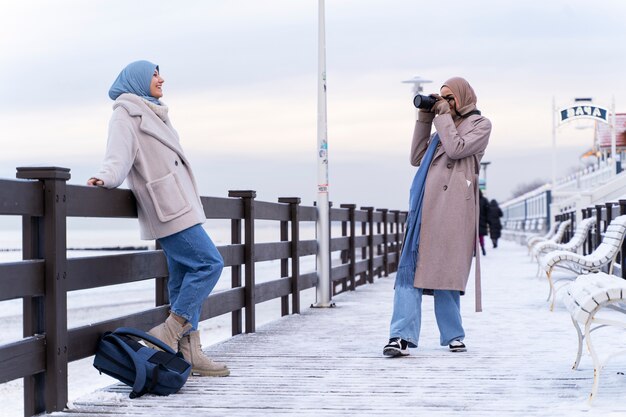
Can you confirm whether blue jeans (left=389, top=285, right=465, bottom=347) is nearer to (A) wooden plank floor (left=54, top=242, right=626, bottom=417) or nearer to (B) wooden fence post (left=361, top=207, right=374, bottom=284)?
(A) wooden plank floor (left=54, top=242, right=626, bottom=417)

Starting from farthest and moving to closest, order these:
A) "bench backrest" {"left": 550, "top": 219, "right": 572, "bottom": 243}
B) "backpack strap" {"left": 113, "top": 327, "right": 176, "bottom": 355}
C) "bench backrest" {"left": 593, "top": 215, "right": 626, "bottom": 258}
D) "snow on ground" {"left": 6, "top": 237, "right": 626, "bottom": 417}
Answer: "bench backrest" {"left": 550, "top": 219, "right": 572, "bottom": 243} → "bench backrest" {"left": 593, "top": 215, "right": 626, "bottom": 258} → "backpack strap" {"left": 113, "top": 327, "right": 176, "bottom": 355} → "snow on ground" {"left": 6, "top": 237, "right": 626, "bottom": 417}

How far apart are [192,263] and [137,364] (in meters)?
0.72

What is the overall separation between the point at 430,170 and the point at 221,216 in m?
1.67

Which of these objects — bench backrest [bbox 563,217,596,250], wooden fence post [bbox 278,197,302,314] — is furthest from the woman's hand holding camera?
bench backrest [bbox 563,217,596,250]


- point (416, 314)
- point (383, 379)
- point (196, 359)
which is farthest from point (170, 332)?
point (416, 314)

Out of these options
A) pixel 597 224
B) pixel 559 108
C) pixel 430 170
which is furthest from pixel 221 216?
pixel 559 108

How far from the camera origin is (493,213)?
110 feet

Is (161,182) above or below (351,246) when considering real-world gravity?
above

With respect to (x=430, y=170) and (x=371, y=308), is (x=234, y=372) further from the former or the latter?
(x=371, y=308)

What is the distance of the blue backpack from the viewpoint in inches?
193

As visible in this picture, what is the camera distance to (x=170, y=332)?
214 inches

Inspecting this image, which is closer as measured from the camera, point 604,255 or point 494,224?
point 604,255

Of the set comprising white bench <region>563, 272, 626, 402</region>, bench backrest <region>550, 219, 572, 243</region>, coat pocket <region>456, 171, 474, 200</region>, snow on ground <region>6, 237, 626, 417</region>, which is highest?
coat pocket <region>456, 171, 474, 200</region>

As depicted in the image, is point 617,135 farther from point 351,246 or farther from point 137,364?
point 137,364
